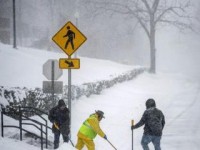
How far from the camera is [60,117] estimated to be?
36.5 ft

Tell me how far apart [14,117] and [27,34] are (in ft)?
203

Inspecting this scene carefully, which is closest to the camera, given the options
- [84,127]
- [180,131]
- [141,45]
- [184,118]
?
[84,127]

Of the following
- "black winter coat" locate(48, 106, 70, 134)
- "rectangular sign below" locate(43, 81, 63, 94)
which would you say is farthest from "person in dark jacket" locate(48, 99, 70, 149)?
"rectangular sign below" locate(43, 81, 63, 94)

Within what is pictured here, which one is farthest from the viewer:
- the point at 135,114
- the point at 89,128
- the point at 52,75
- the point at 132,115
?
the point at 135,114

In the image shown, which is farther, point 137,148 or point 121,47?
point 121,47

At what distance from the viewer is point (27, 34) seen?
73.7m

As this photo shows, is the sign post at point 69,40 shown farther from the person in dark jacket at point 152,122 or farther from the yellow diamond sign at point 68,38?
the person in dark jacket at point 152,122

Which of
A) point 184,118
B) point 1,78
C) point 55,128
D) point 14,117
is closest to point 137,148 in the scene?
point 55,128

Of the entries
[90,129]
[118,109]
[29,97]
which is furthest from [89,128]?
[118,109]

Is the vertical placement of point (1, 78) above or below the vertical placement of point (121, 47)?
below

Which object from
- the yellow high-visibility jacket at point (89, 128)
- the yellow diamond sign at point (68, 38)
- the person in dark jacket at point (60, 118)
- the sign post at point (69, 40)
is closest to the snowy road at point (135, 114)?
the person in dark jacket at point (60, 118)

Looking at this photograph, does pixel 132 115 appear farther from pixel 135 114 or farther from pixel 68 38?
pixel 68 38

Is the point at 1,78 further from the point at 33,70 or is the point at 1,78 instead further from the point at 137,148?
the point at 137,148

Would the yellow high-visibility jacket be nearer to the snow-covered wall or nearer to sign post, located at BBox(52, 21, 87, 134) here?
sign post, located at BBox(52, 21, 87, 134)
